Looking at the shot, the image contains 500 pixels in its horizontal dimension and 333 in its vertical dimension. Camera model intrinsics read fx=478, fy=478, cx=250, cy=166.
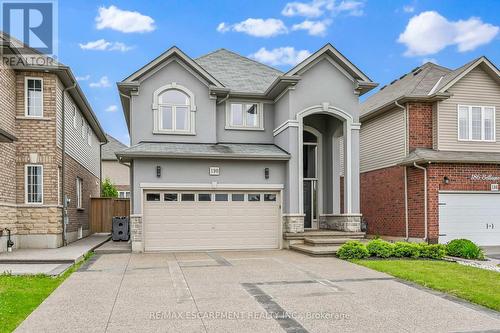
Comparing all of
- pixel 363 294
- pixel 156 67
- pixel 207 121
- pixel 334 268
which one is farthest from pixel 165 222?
pixel 363 294

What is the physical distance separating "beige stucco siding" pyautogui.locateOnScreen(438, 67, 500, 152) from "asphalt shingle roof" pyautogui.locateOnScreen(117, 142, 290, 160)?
6.39m

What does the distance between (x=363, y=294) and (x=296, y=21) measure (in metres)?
19.0

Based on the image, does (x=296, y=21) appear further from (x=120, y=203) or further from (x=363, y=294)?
(x=363, y=294)

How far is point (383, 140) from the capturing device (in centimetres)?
2016

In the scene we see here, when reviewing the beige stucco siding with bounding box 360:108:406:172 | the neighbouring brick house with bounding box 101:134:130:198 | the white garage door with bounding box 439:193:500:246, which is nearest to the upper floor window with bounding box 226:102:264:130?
the beige stucco siding with bounding box 360:108:406:172

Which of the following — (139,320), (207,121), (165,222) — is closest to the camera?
(139,320)

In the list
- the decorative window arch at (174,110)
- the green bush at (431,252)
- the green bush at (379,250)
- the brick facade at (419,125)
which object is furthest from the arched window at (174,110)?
the green bush at (431,252)

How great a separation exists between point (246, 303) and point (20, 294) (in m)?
4.05

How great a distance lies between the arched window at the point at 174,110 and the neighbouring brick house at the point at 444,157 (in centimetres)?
802

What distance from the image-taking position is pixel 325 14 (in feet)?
78.9

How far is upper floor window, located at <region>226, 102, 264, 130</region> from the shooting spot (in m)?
18.1

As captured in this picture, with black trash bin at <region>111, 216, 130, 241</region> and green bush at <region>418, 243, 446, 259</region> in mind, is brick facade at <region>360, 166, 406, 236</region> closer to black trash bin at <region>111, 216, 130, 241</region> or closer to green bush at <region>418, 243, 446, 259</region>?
green bush at <region>418, 243, 446, 259</region>

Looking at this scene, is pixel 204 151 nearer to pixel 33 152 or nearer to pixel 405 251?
pixel 33 152

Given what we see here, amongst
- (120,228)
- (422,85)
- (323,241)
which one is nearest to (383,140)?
(422,85)
